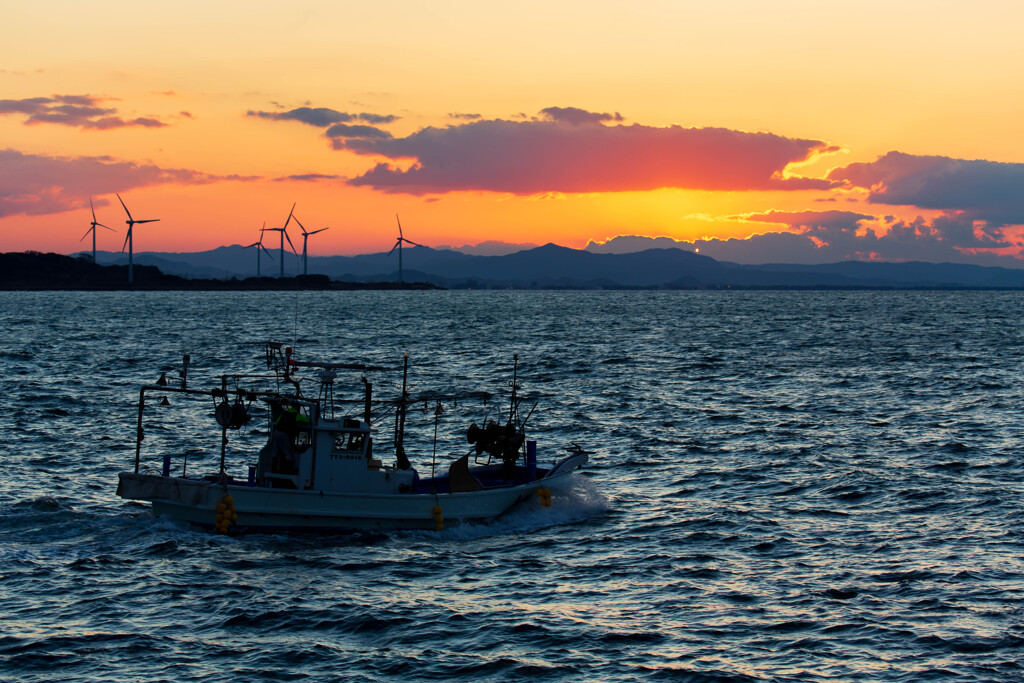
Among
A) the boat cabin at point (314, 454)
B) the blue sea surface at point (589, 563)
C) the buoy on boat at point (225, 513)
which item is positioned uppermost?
the boat cabin at point (314, 454)

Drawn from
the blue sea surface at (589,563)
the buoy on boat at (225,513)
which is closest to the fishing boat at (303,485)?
the buoy on boat at (225,513)

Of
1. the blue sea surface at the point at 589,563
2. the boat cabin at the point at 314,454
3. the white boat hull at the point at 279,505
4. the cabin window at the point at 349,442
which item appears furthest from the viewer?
the cabin window at the point at 349,442

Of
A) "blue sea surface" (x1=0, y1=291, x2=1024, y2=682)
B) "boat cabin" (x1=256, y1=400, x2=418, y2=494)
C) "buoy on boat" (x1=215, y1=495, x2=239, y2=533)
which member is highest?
"boat cabin" (x1=256, y1=400, x2=418, y2=494)

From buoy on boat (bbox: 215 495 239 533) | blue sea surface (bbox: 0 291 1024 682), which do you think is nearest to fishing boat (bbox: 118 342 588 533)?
buoy on boat (bbox: 215 495 239 533)

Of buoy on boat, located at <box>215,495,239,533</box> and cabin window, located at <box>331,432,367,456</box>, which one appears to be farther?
cabin window, located at <box>331,432,367,456</box>

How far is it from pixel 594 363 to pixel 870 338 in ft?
148

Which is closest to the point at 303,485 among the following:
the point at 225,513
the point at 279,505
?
the point at 279,505

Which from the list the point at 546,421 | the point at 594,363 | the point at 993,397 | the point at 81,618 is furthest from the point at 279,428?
the point at 594,363

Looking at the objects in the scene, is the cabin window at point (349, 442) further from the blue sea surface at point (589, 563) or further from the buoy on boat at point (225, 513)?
the buoy on boat at point (225, 513)

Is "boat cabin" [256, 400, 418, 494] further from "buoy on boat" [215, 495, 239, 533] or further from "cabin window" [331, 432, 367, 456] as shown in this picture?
"buoy on boat" [215, 495, 239, 533]

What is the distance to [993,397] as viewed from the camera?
53.6 meters

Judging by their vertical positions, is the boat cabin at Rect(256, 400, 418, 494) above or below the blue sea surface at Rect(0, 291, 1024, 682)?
above

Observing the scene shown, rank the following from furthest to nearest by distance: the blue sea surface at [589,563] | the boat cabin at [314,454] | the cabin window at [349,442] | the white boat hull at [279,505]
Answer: the cabin window at [349,442] → the boat cabin at [314,454] → the white boat hull at [279,505] → the blue sea surface at [589,563]

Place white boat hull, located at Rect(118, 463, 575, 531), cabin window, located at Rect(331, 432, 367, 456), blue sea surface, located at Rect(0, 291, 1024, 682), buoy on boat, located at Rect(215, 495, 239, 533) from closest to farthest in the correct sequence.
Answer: blue sea surface, located at Rect(0, 291, 1024, 682) → buoy on boat, located at Rect(215, 495, 239, 533) → white boat hull, located at Rect(118, 463, 575, 531) → cabin window, located at Rect(331, 432, 367, 456)
